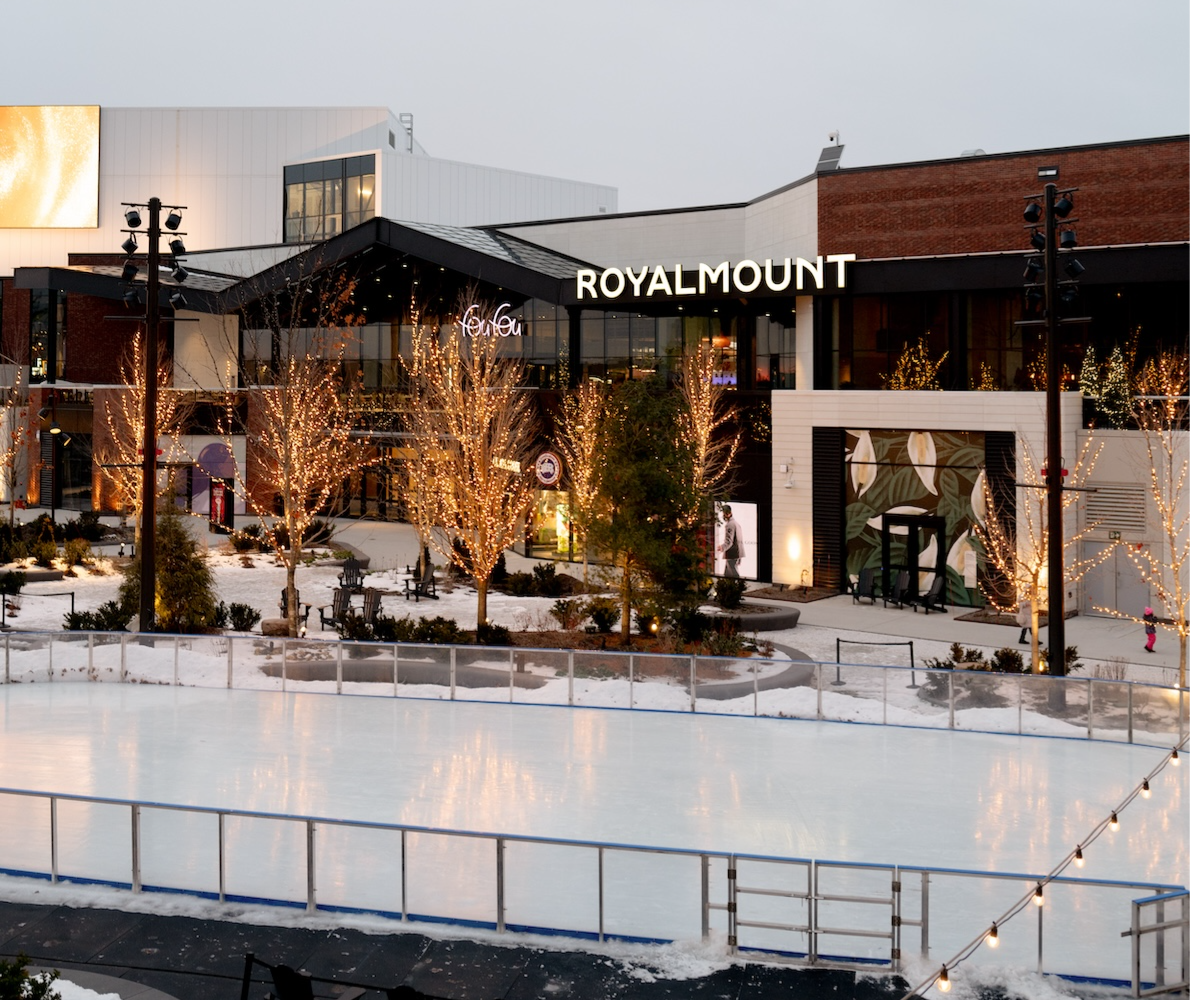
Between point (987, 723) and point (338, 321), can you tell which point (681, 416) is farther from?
point (338, 321)

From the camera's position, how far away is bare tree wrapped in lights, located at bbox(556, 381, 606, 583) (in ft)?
77.3

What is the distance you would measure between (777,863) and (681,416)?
572 inches

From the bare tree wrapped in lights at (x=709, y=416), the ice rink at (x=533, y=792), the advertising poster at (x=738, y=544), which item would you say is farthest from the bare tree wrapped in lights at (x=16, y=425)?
the ice rink at (x=533, y=792)

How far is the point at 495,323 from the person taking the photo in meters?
37.0

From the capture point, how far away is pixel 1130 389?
90.3ft

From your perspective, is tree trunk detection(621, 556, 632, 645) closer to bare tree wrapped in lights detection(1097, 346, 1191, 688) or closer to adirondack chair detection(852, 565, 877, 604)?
adirondack chair detection(852, 565, 877, 604)

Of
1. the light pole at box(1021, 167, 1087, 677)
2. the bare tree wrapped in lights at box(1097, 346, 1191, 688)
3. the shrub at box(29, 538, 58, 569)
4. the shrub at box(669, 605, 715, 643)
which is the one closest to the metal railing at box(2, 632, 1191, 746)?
the light pole at box(1021, 167, 1087, 677)

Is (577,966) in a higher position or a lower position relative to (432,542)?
lower

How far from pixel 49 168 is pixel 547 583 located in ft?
141

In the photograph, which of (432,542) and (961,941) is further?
(432,542)

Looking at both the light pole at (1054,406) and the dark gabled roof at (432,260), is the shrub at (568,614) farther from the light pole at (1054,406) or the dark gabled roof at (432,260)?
the dark gabled roof at (432,260)

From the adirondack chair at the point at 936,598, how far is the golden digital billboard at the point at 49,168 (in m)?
46.7

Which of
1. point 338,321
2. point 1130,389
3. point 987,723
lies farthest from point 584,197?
point 987,723

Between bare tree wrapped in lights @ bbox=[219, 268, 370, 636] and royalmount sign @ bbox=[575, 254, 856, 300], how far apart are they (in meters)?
6.92
